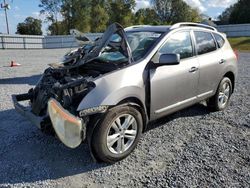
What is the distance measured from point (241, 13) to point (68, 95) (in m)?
64.2

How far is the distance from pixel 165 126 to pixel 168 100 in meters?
0.74

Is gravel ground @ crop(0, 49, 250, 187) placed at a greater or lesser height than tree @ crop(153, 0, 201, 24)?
lesser

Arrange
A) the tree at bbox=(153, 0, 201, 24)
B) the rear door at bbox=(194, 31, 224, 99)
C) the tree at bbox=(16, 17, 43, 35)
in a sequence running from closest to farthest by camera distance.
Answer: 1. the rear door at bbox=(194, 31, 224, 99)
2. the tree at bbox=(16, 17, 43, 35)
3. the tree at bbox=(153, 0, 201, 24)

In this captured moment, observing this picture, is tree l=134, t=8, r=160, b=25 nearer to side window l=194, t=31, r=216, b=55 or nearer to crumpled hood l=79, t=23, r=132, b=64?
side window l=194, t=31, r=216, b=55

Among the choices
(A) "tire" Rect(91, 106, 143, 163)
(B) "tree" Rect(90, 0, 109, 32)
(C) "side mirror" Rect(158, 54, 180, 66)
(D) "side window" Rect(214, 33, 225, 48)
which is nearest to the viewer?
(A) "tire" Rect(91, 106, 143, 163)

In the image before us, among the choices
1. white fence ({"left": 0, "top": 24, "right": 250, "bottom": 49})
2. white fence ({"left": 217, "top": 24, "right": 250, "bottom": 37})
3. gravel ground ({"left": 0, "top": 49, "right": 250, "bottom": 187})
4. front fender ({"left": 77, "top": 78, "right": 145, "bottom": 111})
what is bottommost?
gravel ground ({"left": 0, "top": 49, "right": 250, "bottom": 187})

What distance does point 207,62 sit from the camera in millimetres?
5332

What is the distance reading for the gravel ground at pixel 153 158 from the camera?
11.6 feet

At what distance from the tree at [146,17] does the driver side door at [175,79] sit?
54.7 meters

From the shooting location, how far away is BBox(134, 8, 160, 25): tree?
59625 mm

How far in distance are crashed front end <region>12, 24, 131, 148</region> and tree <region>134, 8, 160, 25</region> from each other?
182 ft

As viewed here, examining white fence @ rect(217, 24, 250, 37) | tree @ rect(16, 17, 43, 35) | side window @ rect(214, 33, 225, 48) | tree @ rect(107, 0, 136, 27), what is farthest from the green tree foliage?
side window @ rect(214, 33, 225, 48)

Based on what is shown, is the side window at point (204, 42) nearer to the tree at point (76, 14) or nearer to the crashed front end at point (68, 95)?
the crashed front end at point (68, 95)

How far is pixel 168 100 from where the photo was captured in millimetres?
4613
